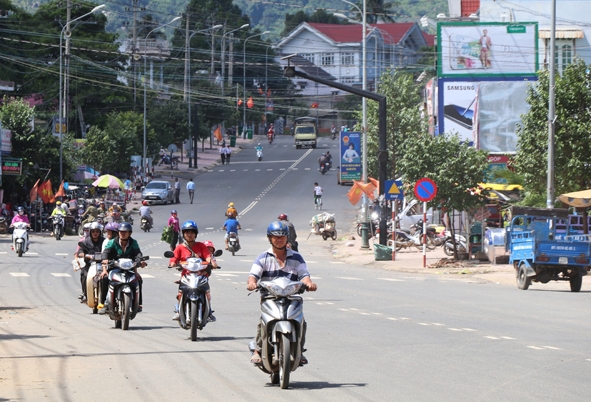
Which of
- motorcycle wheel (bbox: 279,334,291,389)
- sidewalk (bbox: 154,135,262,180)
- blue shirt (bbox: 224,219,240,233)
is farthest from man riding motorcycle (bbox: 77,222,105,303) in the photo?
sidewalk (bbox: 154,135,262,180)

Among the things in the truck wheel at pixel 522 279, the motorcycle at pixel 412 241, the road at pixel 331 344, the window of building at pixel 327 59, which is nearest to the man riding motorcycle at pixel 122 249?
the road at pixel 331 344

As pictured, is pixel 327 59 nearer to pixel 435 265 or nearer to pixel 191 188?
pixel 191 188

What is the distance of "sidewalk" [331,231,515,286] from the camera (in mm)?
28109

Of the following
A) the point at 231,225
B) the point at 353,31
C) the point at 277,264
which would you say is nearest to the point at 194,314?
the point at 277,264

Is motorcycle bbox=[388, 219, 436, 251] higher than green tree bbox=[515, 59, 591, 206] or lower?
lower

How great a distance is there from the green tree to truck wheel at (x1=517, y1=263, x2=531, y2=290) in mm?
11168

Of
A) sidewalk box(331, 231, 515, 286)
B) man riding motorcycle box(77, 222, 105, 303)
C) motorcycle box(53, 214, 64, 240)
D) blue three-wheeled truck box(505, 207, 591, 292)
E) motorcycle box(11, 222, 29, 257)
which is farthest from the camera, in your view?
motorcycle box(53, 214, 64, 240)

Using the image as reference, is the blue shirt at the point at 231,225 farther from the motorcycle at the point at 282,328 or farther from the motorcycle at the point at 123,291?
the motorcycle at the point at 282,328

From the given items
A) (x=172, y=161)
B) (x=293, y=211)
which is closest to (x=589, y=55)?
(x=293, y=211)

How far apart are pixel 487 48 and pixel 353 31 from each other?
95987mm

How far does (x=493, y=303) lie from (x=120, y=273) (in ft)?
26.5

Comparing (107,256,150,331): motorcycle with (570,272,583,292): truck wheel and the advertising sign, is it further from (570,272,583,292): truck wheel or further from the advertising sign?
the advertising sign

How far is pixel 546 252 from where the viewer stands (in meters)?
22.8

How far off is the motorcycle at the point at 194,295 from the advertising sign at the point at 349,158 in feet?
112
